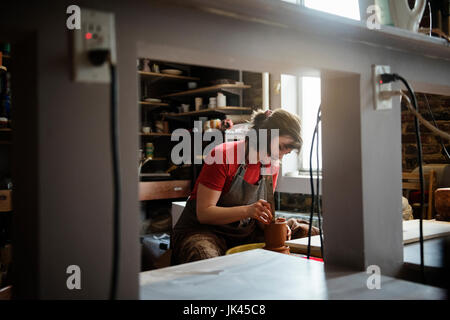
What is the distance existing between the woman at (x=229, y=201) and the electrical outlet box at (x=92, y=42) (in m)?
1.37

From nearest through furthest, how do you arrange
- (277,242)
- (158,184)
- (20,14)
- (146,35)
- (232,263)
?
1. (20,14)
2. (146,35)
3. (232,263)
4. (277,242)
5. (158,184)

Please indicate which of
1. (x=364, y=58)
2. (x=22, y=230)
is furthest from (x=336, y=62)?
(x=22, y=230)

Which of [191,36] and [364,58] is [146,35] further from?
[364,58]

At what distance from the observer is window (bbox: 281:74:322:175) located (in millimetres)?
4434

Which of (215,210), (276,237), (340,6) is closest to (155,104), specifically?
(340,6)

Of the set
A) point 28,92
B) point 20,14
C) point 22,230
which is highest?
point 20,14

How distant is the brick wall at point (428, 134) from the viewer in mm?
3268

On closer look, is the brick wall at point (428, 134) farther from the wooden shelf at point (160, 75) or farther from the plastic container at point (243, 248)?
the wooden shelf at point (160, 75)

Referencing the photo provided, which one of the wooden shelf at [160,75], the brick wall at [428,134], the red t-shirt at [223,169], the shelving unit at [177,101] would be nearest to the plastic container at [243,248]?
the red t-shirt at [223,169]

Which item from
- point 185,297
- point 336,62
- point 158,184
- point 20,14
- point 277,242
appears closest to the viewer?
point 20,14

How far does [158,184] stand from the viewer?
453cm

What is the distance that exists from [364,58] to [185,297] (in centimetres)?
70

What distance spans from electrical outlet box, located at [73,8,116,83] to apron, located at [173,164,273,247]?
158 centimetres

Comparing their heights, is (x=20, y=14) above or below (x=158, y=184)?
above
